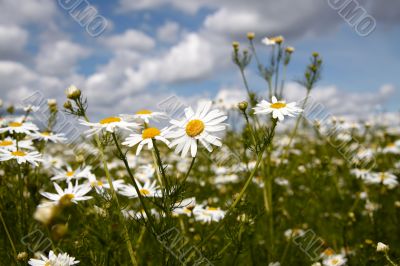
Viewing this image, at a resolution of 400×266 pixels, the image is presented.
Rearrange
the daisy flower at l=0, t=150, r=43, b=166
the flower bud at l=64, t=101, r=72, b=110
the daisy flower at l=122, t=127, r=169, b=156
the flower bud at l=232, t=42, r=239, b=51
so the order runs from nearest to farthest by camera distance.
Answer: the daisy flower at l=122, t=127, r=169, b=156 → the flower bud at l=64, t=101, r=72, b=110 → the daisy flower at l=0, t=150, r=43, b=166 → the flower bud at l=232, t=42, r=239, b=51

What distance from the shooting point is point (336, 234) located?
4.09 metres

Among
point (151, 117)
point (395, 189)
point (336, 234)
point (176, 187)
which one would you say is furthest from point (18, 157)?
point (395, 189)

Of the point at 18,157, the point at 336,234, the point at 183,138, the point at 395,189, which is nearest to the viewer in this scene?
the point at 183,138

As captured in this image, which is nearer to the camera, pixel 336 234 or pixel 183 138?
pixel 183 138

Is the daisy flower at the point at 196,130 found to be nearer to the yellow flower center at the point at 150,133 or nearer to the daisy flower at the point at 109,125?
the yellow flower center at the point at 150,133

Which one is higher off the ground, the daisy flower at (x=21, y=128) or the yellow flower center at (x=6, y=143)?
the daisy flower at (x=21, y=128)

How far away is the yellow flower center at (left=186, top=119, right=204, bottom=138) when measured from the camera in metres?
1.68

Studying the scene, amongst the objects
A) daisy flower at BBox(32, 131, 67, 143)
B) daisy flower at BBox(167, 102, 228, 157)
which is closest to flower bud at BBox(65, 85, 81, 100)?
daisy flower at BBox(167, 102, 228, 157)

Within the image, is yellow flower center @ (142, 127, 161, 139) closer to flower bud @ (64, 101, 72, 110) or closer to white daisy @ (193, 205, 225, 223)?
flower bud @ (64, 101, 72, 110)

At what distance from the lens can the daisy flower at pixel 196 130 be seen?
1.62 meters

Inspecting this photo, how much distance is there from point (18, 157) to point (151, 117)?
1.07 m

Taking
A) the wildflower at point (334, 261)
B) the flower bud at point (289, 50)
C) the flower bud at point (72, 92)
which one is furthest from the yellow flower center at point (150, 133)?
the flower bud at point (289, 50)

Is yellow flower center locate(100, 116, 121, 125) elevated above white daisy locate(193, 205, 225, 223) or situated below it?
above

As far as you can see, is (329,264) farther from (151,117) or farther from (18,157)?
(18,157)
